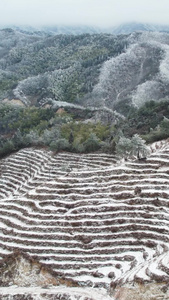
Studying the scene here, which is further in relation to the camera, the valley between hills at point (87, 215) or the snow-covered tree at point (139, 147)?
the snow-covered tree at point (139, 147)

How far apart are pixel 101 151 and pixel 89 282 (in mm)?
26464

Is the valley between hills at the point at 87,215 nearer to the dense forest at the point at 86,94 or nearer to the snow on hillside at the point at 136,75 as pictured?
the dense forest at the point at 86,94

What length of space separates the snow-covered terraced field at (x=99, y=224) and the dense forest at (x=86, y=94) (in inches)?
536

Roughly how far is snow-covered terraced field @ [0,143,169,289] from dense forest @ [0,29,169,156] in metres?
13.6

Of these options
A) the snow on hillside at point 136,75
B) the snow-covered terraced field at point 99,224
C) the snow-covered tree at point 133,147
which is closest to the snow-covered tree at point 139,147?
the snow-covered tree at point 133,147

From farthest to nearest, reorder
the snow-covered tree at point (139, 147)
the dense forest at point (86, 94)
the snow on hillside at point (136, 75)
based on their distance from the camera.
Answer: the snow on hillside at point (136, 75) < the dense forest at point (86, 94) < the snow-covered tree at point (139, 147)

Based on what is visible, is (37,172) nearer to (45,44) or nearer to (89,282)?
(89,282)

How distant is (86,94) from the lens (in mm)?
105625

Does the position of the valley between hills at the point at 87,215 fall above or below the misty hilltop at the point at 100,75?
below

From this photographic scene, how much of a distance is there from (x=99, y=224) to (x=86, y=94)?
279 ft

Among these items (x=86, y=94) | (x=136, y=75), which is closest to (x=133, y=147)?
(x=86, y=94)

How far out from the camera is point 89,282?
1945 cm

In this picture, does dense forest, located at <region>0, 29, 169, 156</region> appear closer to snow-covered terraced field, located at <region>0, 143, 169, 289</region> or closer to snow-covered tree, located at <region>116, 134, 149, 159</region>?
snow-covered tree, located at <region>116, 134, 149, 159</region>

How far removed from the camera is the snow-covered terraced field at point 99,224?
2050 cm
